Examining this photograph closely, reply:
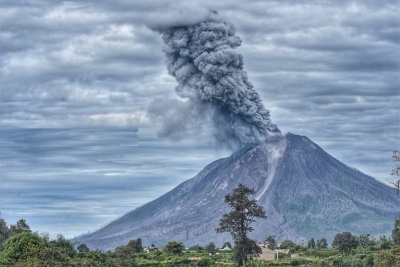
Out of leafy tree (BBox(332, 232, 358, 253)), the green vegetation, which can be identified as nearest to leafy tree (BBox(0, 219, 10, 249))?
the green vegetation

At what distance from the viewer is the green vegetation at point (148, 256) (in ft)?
185

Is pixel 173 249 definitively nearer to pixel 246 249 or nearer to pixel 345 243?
pixel 345 243

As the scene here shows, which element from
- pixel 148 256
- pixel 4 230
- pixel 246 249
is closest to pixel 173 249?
pixel 148 256

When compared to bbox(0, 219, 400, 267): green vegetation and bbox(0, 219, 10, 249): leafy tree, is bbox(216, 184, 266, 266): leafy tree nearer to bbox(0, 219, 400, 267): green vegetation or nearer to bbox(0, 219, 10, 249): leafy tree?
bbox(0, 219, 400, 267): green vegetation

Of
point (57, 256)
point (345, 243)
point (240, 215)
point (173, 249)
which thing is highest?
point (345, 243)

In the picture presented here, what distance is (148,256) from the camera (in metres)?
87.8

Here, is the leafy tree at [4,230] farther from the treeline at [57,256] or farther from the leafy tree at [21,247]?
the leafy tree at [21,247]

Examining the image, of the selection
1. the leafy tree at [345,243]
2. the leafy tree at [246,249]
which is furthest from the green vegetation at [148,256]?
the leafy tree at [246,249]

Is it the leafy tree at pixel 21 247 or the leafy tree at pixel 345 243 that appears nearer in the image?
the leafy tree at pixel 21 247

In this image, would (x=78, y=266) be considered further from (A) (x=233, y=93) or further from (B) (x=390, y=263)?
(A) (x=233, y=93)

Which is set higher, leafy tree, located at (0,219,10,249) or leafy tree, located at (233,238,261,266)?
leafy tree, located at (0,219,10,249)

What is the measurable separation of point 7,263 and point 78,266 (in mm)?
6367

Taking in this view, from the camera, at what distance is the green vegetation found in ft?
185

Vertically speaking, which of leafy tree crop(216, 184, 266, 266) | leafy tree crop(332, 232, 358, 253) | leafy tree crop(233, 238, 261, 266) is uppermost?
leafy tree crop(332, 232, 358, 253)
